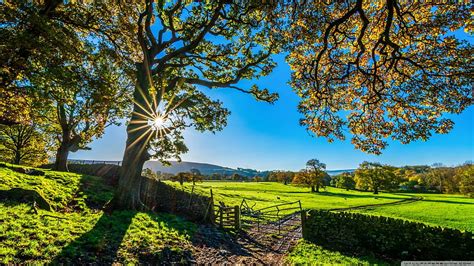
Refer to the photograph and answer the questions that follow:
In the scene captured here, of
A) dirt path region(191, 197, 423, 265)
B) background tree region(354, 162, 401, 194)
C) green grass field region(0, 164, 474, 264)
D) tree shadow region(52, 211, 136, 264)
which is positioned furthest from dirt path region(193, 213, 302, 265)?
background tree region(354, 162, 401, 194)

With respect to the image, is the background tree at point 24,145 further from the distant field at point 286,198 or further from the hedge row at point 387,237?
the hedge row at point 387,237

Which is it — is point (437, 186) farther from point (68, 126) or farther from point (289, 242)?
point (68, 126)

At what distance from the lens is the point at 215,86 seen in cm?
1691

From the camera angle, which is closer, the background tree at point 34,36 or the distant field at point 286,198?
the background tree at point 34,36

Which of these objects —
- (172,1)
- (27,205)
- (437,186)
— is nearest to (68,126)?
(27,205)

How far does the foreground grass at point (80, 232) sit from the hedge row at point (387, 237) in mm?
8256

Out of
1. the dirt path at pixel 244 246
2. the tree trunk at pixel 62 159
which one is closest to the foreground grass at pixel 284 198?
the tree trunk at pixel 62 159

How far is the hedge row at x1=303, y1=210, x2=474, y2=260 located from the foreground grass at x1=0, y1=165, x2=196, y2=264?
27.1ft

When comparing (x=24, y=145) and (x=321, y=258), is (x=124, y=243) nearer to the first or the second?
(x=321, y=258)

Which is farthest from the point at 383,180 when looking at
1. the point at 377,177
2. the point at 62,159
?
the point at 62,159

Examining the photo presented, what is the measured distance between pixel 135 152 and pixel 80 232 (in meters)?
5.99

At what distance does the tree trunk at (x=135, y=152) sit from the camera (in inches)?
560

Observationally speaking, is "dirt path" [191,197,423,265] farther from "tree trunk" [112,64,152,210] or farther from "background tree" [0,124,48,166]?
"background tree" [0,124,48,166]

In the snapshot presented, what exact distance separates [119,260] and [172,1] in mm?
13900
